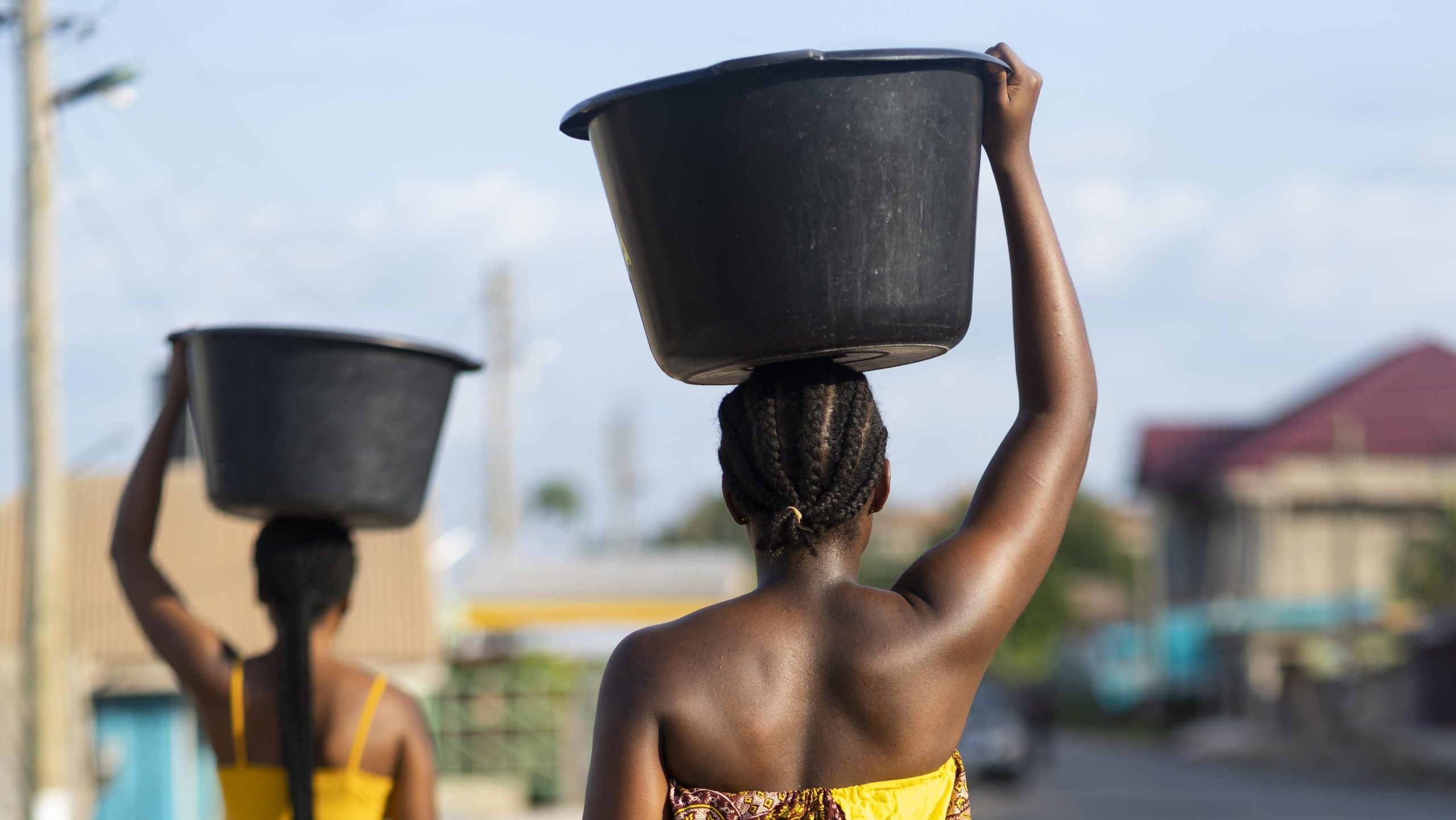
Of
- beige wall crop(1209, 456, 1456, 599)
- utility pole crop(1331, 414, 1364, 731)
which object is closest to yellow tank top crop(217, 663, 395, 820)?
utility pole crop(1331, 414, 1364, 731)

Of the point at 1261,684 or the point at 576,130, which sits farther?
the point at 1261,684

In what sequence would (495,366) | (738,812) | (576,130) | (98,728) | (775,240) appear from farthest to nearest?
(495,366)
(98,728)
(576,130)
(775,240)
(738,812)

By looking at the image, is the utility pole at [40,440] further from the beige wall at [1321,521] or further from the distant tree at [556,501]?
the distant tree at [556,501]

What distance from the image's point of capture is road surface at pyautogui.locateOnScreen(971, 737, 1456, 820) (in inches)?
672

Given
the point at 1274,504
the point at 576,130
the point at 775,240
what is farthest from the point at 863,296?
the point at 1274,504

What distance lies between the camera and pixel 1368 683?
98.3ft

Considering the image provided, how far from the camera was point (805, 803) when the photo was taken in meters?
1.94

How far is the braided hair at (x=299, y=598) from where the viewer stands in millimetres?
3211

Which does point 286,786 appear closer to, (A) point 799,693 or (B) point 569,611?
(A) point 799,693

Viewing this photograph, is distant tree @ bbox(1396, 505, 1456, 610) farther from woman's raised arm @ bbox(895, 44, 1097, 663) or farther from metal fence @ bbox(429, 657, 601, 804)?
woman's raised arm @ bbox(895, 44, 1097, 663)

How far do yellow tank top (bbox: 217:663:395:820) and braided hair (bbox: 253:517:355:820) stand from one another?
1.5 inches

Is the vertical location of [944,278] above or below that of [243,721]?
above

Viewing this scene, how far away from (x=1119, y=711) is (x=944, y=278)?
146 ft

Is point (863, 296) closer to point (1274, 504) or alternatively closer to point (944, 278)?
point (944, 278)
